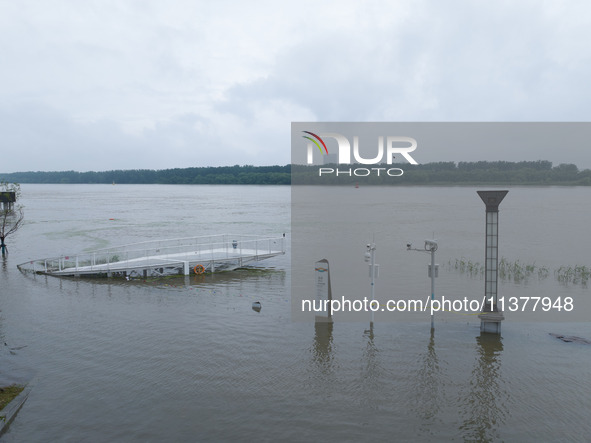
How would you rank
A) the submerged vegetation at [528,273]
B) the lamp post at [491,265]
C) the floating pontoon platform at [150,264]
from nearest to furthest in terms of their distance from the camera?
1. the lamp post at [491,265]
2. the floating pontoon platform at [150,264]
3. the submerged vegetation at [528,273]

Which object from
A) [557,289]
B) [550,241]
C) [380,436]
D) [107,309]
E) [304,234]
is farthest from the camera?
[304,234]

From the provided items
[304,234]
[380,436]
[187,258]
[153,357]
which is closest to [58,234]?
[304,234]

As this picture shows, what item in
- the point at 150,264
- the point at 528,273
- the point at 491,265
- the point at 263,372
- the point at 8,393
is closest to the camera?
the point at 8,393

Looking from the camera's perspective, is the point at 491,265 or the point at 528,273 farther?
the point at 528,273

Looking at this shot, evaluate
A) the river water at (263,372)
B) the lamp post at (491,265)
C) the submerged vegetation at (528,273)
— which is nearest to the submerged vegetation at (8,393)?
the river water at (263,372)

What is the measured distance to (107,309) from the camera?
60.1 ft

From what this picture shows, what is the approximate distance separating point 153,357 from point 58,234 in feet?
146

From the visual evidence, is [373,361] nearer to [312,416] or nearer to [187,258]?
[312,416]

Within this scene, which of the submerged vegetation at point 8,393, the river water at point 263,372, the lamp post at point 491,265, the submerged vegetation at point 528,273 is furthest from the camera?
the submerged vegetation at point 528,273

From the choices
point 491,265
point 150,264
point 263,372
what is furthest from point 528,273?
point 150,264

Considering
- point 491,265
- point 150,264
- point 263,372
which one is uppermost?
point 491,265

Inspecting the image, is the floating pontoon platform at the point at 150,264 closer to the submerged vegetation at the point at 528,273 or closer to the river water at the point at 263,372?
the river water at the point at 263,372

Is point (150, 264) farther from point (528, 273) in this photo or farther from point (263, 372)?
point (528, 273)

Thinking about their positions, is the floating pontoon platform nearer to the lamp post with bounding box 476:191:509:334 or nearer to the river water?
the river water
